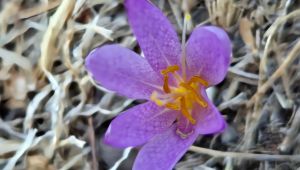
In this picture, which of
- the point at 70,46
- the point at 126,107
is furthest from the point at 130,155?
the point at 70,46

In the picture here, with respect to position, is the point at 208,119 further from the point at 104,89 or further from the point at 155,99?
the point at 104,89

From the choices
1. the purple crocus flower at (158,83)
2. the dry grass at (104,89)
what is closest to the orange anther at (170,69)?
the purple crocus flower at (158,83)

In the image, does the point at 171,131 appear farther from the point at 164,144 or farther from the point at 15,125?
the point at 15,125

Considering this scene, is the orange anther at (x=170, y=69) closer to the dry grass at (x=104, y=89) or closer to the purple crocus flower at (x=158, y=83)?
the purple crocus flower at (x=158, y=83)

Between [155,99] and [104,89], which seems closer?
[155,99]

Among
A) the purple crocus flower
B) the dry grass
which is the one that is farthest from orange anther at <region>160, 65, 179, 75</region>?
the dry grass

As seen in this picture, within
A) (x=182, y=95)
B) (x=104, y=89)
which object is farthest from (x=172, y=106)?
(x=104, y=89)
